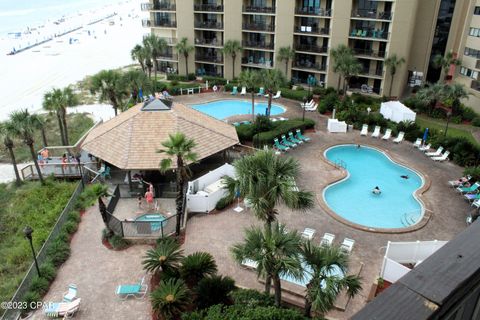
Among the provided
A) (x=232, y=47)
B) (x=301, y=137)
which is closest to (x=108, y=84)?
(x=301, y=137)

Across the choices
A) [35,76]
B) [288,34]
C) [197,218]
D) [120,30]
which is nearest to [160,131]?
[197,218]

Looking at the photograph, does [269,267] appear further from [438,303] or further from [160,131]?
[160,131]

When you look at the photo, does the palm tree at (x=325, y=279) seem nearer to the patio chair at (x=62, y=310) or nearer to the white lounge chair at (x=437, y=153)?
the patio chair at (x=62, y=310)

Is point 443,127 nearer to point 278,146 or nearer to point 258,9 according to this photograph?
point 278,146

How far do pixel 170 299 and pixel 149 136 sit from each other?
43.7 feet

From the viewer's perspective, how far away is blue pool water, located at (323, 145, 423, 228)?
24.3 meters

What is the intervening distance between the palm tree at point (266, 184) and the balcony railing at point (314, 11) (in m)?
36.1

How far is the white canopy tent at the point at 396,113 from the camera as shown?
118 ft

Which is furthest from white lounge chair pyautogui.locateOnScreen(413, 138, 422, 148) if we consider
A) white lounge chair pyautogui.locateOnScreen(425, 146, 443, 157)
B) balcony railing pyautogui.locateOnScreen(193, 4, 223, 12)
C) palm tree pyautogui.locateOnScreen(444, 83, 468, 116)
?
balcony railing pyautogui.locateOnScreen(193, 4, 223, 12)

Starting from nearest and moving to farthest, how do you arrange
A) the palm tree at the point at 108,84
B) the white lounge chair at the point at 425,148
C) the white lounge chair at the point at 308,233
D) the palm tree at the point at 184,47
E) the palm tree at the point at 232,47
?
the white lounge chair at the point at 308,233, the white lounge chair at the point at 425,148, the palm tree at the point at 108,84, the palm tree at the point at 232,47, the palm tree at the point at 184,47

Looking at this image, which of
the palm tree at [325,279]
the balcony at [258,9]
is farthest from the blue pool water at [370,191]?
the balcony at [258,9]

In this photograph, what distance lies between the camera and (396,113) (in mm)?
36750

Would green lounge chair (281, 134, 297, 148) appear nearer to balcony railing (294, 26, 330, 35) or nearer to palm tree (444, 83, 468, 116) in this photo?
palm tree (444, 83, 468, 116)

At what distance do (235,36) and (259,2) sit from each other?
521cm
